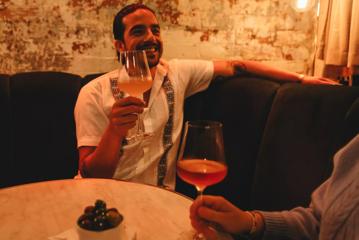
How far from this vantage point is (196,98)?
212 cm

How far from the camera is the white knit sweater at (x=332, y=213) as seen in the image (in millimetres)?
826

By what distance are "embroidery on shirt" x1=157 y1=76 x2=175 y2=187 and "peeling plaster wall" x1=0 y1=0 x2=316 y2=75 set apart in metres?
0.97

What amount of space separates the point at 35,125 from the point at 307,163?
159 centimetres

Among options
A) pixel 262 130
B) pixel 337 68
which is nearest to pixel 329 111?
pixel 262 130

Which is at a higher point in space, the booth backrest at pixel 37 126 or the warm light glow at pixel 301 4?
the warm light glow at pixel 301 4

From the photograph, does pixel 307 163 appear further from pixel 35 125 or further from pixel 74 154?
pixel 35 125

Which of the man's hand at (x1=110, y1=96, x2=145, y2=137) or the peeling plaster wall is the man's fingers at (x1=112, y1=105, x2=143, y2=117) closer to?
the man's hand at (x1=110, y1=96, x2=145, y2=137)

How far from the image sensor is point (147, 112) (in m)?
1.74

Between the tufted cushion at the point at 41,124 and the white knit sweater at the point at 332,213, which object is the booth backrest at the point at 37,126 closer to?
the tufted cushion at the point at 41,124

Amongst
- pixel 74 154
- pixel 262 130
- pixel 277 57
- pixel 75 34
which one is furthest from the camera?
pixel 277 57

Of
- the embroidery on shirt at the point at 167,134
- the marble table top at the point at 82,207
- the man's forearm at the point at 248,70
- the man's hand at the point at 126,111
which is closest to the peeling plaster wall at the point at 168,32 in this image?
the man's forearm at the point at 248,70

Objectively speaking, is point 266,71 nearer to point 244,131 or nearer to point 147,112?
point 244,131

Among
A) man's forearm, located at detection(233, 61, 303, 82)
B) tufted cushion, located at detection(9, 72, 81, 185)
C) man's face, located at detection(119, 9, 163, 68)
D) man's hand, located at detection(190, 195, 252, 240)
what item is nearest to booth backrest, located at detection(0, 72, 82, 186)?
tufted cushion, located at detection(9, 72, 81, 185)

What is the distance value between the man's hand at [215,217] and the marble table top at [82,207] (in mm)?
55
